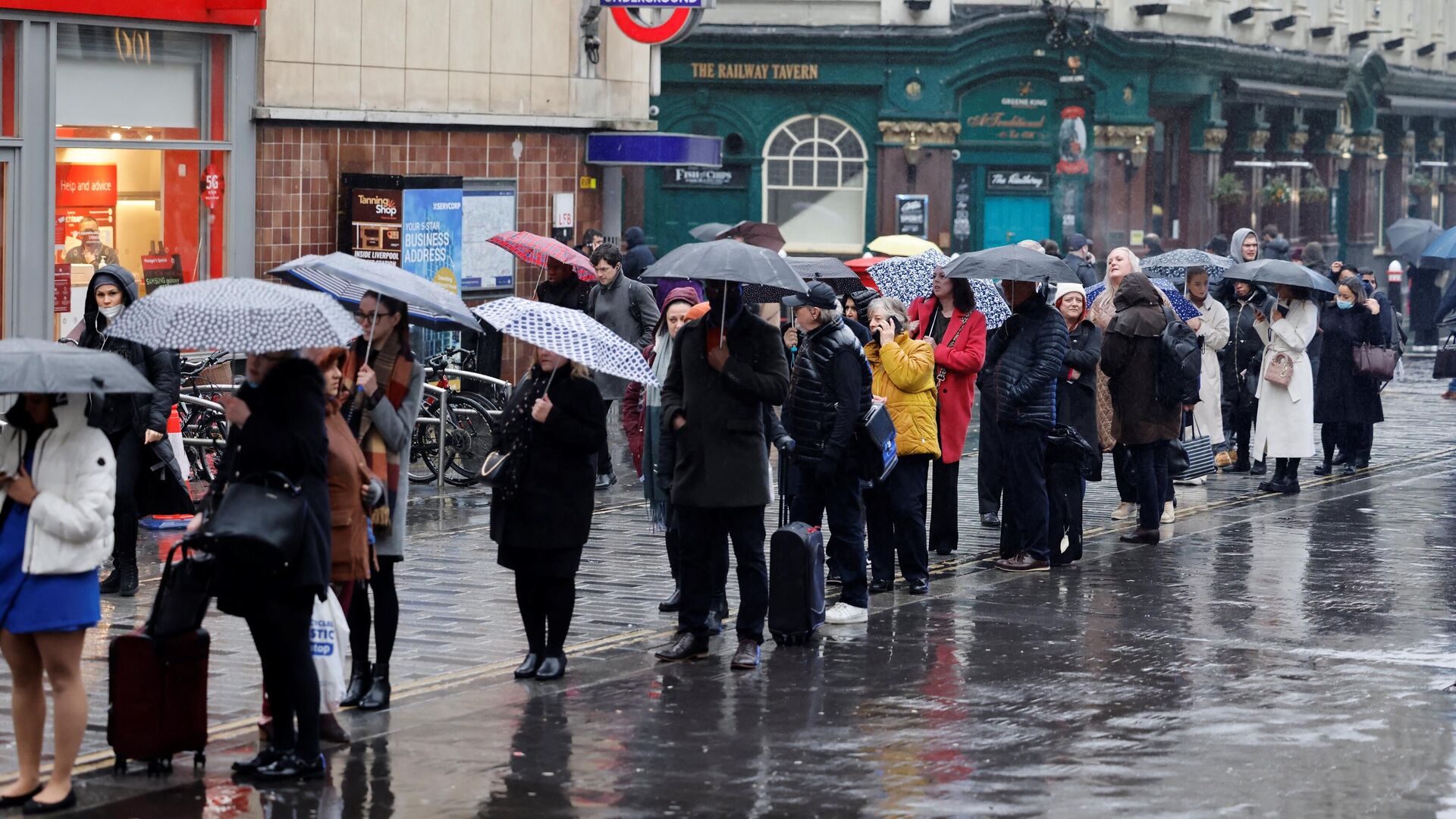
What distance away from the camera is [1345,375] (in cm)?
1789

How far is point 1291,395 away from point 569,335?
29.9ft

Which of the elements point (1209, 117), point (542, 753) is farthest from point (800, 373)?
point (1209, 117)

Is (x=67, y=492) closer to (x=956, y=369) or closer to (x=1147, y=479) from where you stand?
(x=956, y=369)

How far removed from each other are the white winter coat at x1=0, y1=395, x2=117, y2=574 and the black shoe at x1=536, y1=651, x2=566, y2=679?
100 inches

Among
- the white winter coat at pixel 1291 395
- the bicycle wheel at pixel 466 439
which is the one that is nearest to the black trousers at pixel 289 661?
the bicycle wheel at pixel 466 439

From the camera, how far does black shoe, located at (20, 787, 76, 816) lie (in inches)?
277

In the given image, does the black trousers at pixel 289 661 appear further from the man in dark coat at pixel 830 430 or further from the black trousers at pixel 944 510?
the black trousers at pixel 944 510

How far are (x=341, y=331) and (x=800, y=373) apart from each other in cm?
388

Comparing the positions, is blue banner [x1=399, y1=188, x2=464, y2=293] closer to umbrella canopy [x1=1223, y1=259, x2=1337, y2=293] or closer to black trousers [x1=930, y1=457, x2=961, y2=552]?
black trousers [x1=930, y1=457, x2=961, y2=552]

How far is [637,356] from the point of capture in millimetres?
9234

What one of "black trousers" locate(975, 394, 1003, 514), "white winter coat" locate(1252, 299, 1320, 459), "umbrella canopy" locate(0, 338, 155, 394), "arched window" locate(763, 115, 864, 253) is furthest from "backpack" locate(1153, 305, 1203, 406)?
"arched window" locate(763, 115, 864, 253)

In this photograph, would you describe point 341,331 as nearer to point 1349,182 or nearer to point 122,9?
point 122,9

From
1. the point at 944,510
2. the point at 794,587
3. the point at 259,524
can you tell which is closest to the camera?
the point at 259,524

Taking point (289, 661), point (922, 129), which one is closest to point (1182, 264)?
point (289, 661)
